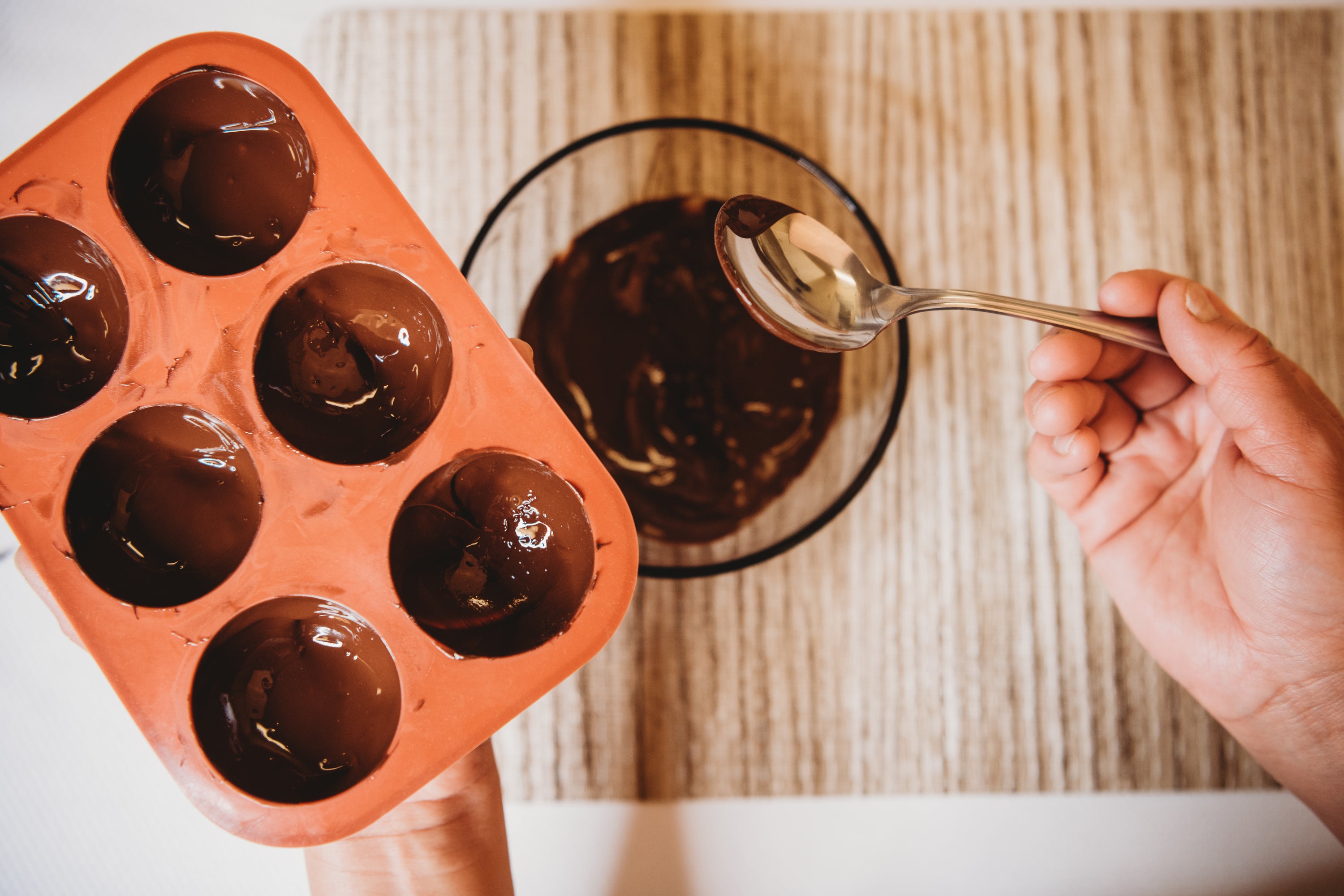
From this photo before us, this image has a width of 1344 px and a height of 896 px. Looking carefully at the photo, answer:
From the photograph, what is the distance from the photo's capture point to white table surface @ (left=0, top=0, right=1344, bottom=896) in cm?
62

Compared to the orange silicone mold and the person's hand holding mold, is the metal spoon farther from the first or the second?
the orange silicone mold

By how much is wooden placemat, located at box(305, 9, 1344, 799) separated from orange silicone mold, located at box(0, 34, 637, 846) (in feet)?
0.69

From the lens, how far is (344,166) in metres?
0.42

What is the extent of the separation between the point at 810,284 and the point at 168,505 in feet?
1.47

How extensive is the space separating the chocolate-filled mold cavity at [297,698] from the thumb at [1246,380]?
1.82 feet

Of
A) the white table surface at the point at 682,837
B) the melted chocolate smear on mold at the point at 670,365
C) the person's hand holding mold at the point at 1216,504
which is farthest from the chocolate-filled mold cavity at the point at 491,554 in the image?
the person's hand holding mold at the point at 1216,504

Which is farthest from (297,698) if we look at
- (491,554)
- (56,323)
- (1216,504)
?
(1216,504)

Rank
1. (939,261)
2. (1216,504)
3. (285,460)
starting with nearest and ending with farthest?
(285,460)
(1216,504)
(939,261)

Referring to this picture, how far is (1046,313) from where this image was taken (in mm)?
468

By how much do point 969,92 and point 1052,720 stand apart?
1.88 feet

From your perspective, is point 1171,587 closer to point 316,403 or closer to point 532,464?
point 532,464

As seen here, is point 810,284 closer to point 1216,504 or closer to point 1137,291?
point 1137,291

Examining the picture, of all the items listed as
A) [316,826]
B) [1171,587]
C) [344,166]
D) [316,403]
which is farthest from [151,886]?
[1171,587]

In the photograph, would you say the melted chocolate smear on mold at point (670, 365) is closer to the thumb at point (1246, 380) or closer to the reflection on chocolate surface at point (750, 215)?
the reflection on chocolate surface at point (750, 215)
